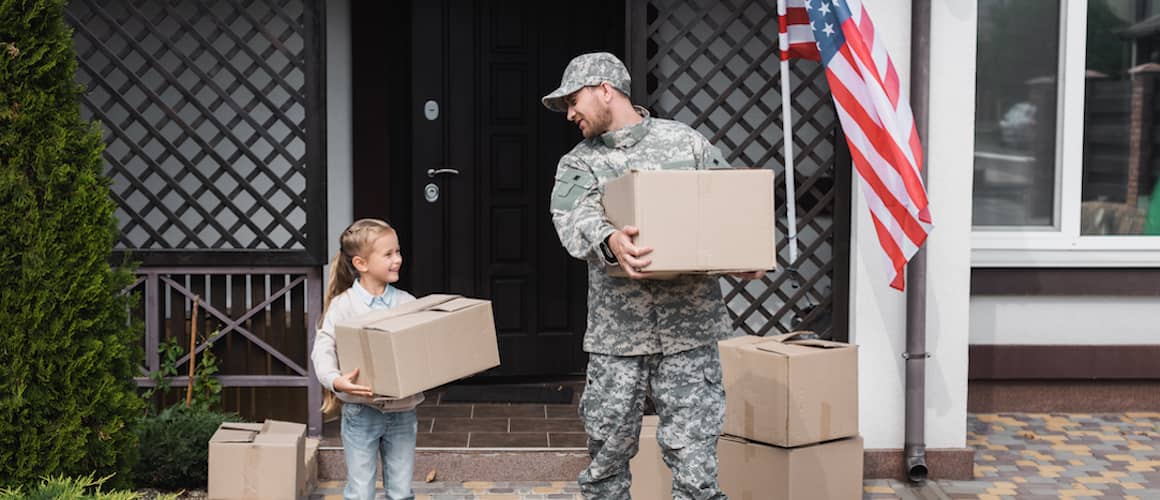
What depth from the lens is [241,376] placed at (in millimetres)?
6168

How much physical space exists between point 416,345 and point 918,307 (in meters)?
2.55

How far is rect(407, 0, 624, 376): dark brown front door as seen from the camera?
732 cm

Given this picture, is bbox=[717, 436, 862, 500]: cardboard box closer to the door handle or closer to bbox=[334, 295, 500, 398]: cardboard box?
bbox=[334, 295, 500, 398]: cardboard box

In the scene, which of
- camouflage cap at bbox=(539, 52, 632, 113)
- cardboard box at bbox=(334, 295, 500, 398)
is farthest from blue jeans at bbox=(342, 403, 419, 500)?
camouflage cap at bbox=(539, 52, 632, 113)

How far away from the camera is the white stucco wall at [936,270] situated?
5.78 meters

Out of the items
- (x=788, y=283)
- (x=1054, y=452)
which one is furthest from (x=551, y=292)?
(x=1054, y=452)

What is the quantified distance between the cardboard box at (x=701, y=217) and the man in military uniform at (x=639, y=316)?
11.6 inches

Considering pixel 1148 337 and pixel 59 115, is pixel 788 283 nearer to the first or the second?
pixel 1148 337

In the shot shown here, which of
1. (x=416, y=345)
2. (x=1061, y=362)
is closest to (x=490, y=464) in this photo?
(x=416, y=345)

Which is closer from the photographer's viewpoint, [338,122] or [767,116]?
[767,116]

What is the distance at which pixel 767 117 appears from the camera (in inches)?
239

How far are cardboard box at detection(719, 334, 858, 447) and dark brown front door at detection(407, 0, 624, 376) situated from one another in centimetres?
231

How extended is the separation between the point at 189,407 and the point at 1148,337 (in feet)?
16.4

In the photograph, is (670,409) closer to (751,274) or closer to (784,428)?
(751,274)
